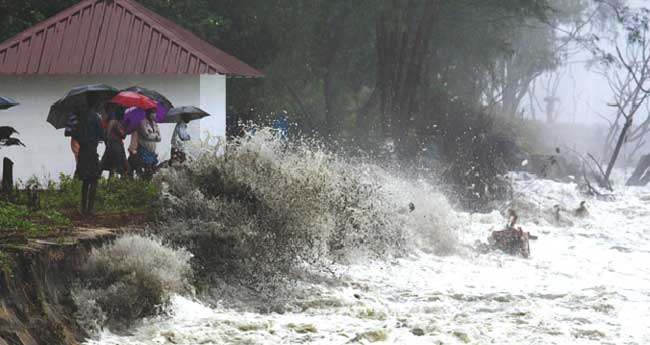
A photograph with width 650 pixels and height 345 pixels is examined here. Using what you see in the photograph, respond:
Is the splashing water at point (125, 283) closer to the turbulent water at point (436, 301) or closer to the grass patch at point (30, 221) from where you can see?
the turbulent water at point (436, 301)

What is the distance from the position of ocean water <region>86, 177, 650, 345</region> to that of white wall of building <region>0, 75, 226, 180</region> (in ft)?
17.5

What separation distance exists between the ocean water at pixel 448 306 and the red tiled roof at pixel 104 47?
5378 millimetres

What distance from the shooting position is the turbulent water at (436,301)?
11.3m

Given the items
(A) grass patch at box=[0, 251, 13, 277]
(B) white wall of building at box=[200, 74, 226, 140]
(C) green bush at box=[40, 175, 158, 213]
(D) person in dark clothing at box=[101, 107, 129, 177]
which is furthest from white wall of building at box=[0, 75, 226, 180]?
(A) grass patch at box=[0, 251, 13, 277]

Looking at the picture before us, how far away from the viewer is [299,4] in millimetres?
31828

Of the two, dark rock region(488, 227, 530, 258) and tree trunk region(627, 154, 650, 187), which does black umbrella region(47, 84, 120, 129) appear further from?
tree trunk region(627, 154, 650, 187)

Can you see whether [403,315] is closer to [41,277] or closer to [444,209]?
[41,277]

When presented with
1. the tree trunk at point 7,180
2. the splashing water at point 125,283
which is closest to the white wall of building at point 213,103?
the tree trunk at point 7,180

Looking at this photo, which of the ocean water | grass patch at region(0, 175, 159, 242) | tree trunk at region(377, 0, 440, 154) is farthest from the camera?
tree trunk at region(377, 0, 440, 154)

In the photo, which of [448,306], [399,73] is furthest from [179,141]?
[399,73]

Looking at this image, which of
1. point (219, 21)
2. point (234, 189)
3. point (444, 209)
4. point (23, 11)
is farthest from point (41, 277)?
point (219, 21)

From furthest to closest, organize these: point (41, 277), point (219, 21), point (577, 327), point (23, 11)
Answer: point (219, 21) → point (23, 11) → point (577, 327) → point (41, 277)

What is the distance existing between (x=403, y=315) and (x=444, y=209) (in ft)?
26.3

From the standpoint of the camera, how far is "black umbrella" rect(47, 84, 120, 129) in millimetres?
13547
